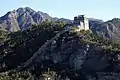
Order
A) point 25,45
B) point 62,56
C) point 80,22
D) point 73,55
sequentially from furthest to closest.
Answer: point 80,22
point 25,45
point 62,56
point 73,55

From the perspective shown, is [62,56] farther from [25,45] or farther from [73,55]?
[25,45]

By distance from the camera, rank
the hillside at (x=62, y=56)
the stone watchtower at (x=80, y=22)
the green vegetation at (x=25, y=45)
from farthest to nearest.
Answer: the stone watchtower at (x=80, y=22) → the green vegetation at (x=25, y=45) → the hillside at (x=62, y=56)

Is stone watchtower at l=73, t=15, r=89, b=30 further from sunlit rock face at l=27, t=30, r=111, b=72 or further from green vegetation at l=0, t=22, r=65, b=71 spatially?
sunlit rock face at l=27, t=30, r=111, b=72

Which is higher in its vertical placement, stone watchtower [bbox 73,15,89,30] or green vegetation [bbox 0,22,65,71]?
stone watchtower [bbox 73,15,89,30]

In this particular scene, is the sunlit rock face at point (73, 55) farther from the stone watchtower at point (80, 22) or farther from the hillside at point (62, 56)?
the stone watchtower at point (80, 22)

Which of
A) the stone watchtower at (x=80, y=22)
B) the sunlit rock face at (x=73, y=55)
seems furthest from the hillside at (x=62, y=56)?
the stone watchtower at (x=80, y=22)

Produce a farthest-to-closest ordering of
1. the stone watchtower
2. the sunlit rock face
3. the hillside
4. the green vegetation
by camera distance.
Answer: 1. the stone watchtower
2. the green vegetation
3. the sunlit rock face
4. the hillside

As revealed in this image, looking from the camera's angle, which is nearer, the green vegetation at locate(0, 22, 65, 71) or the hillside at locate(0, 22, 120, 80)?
the hillside at locate(0, 22, 120, 80)

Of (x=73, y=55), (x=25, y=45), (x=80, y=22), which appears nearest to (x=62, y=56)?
(x=73, y=55)

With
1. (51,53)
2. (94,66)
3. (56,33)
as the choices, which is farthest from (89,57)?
(56,33)

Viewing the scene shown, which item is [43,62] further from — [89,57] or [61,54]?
[89,57]

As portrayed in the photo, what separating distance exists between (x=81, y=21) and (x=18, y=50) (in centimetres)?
2256

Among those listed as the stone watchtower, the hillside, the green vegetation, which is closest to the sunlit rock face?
the hillside

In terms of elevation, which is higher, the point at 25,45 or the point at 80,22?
the point at 80,22
